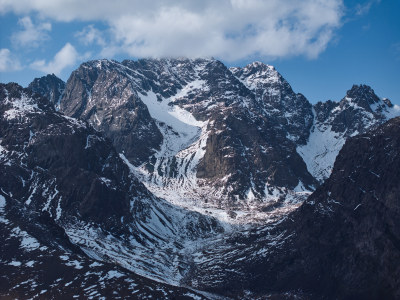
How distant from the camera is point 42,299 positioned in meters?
199

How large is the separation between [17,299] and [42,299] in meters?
8.72

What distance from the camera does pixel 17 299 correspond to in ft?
643
